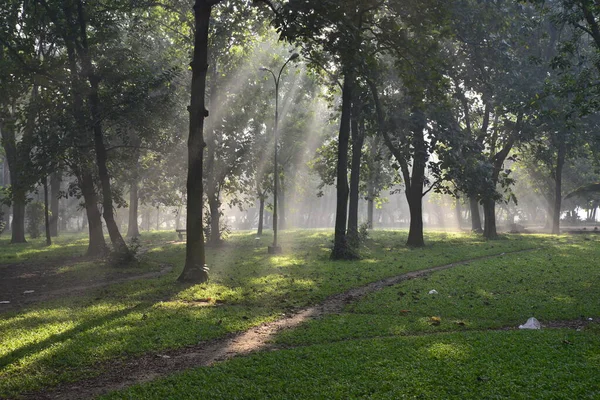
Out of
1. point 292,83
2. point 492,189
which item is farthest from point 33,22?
point 292,83

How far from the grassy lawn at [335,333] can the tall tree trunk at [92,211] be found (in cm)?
999

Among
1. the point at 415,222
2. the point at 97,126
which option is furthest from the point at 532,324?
the point at 415,222

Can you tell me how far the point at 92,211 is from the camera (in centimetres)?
2545

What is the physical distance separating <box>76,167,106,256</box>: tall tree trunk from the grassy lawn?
999 cm

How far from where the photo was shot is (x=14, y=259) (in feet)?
82.9

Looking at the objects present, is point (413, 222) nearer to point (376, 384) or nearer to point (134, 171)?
point (134, 171)

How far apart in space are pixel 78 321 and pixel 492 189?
2589 centimetres

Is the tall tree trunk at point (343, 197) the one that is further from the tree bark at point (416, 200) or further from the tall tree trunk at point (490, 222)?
the tall tree trunk at point (490, 222)

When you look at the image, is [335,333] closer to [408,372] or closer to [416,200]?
[408,372]

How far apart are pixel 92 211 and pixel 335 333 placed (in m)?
19.5

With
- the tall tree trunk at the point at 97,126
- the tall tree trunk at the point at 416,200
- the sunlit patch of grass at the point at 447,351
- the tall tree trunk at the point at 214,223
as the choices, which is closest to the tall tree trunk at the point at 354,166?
the tall tree trunk at the point at 416,200

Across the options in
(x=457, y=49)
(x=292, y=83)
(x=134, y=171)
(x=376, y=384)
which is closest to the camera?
(x=376, y=384)

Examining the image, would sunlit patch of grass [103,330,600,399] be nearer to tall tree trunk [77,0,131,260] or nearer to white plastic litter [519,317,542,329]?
white plastic litter [519,317,542,329]

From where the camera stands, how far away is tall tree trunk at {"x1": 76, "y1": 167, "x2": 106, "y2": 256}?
2541 centimetres
